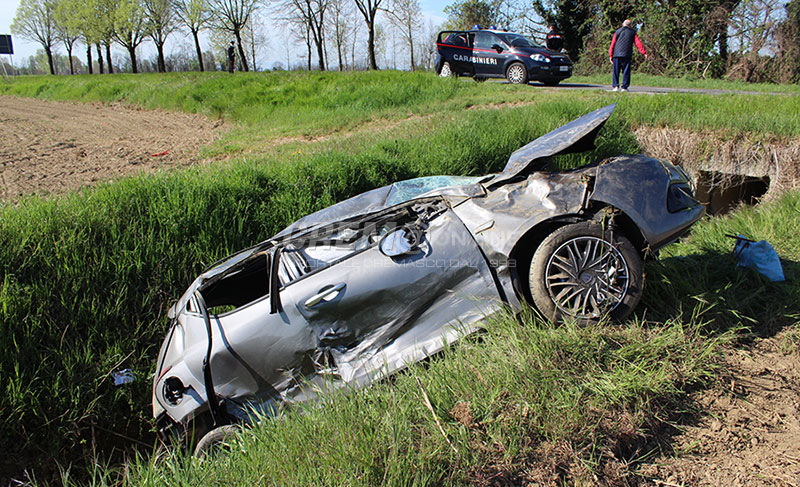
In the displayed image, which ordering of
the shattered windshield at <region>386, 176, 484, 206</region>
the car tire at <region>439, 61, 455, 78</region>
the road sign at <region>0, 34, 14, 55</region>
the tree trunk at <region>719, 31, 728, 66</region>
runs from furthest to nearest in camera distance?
the road sign at <region>0, 34, 14, 55</region> < the tree trunk at <region>719, 31, 728, 66</region> < the car tire at <region>439, 61, 455, 78</region> < the shattered windshield at <region>386, 176, 484, 206</region>

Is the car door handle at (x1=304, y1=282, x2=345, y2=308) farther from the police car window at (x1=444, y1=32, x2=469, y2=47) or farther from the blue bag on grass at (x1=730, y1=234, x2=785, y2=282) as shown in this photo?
the police car window at (x1=444, y1=32, x2=469, y2=47)

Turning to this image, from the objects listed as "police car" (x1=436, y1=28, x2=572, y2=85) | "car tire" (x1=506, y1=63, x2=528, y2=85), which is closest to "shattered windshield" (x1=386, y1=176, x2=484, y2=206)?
"police car" (x1=436, y1=28, x2=572, y2=85)

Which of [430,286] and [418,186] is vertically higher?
[418,186]

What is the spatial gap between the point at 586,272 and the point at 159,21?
183 ft

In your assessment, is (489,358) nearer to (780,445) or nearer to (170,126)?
(780,445)

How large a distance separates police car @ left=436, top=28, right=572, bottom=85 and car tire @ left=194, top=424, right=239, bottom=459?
14257 mm

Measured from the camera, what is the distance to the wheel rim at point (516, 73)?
50.9ft

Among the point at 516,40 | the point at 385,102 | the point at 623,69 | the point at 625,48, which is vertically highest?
the point at 516,40

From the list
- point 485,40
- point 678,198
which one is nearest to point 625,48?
point 485,40

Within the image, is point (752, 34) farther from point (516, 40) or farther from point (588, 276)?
point (588, 276)

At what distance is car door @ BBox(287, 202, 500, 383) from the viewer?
3236 millimetres

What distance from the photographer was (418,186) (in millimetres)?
4066

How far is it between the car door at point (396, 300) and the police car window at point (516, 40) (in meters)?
14.2

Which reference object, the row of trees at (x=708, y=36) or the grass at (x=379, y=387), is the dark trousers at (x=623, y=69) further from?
the row of trees at (x=708, y=36)
